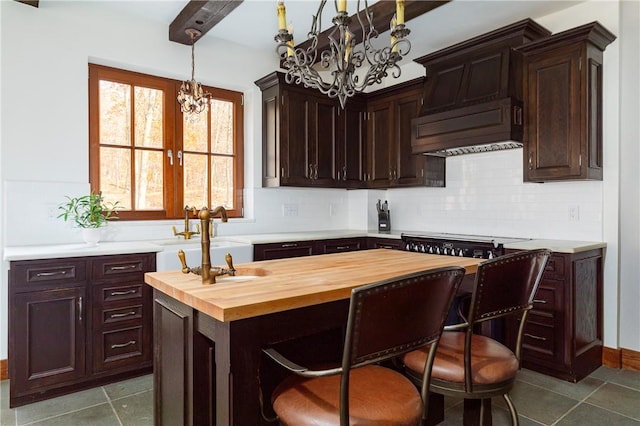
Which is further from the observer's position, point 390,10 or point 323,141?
point 323,141

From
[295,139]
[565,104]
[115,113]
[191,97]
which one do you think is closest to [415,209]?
[295,139]

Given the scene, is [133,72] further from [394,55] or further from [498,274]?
[498,274]

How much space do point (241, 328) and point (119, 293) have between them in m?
1.97

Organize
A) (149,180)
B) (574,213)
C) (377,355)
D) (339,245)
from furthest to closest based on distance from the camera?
1. (339,245)
2. (149,180)
3. (574,213)
4. (377,355)

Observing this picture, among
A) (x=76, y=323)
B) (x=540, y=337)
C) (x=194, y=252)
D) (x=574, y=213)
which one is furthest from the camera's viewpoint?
(x=574, y=213)

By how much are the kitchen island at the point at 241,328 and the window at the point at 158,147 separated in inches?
81.3

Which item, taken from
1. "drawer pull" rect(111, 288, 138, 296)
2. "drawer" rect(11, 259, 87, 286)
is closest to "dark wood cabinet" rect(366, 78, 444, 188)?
"drawer pull" rect(111, 288, 138, 296)

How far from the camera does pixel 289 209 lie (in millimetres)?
4551

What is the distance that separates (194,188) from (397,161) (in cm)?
211

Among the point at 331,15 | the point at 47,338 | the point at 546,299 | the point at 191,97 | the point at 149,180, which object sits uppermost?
the point at 331,15

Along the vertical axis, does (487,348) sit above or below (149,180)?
below

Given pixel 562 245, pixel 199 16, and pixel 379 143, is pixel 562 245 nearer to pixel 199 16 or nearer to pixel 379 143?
pixel 379 143

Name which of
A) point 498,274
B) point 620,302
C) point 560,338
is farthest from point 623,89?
point 498,274

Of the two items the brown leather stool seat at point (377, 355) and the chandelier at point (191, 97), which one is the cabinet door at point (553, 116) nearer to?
the brown leather stool seat at point (377, 355)
